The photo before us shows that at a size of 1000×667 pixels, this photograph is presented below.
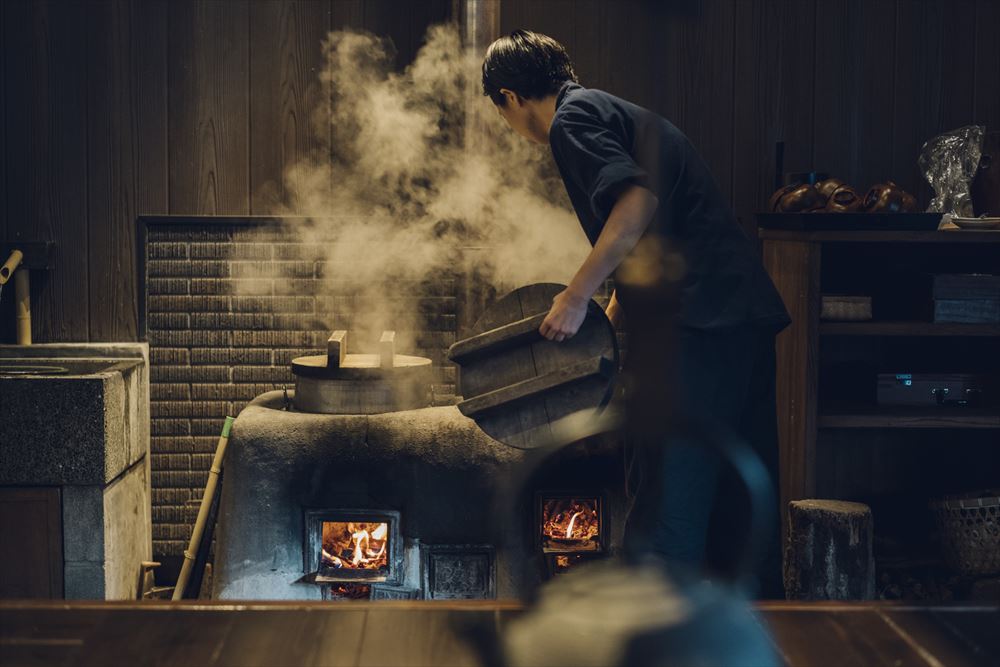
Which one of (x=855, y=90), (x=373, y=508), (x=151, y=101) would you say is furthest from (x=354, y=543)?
(x=855, y=90)

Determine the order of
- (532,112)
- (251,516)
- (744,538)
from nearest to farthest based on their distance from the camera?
(744,538)
(532,112)
(251,516)

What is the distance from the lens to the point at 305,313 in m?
4.54

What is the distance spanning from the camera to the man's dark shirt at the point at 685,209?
311cm

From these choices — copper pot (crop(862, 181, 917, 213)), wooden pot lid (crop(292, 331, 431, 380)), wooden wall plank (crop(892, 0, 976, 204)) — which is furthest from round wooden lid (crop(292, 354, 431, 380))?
wooden wall plank (crop(892, 0, 976, 204))

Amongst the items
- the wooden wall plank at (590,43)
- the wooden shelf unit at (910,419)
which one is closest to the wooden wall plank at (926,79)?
the wooden shelf unit at (910,419)

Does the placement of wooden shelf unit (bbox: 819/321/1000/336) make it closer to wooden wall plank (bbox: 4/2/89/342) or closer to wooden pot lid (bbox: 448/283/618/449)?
wooden pot lid (bbox: 448/283/618/449)

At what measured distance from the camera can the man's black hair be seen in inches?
129

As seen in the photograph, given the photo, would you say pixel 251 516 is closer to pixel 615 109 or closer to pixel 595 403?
pixel 595 403

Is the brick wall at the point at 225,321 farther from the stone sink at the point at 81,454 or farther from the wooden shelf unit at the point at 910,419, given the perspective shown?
the wooden shelf unit at the point at 910,419

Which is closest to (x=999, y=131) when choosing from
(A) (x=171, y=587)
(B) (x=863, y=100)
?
(B) (x=863, y=100)

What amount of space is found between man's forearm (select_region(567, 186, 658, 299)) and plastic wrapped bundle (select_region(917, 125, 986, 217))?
189 cm

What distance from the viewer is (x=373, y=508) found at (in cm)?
380

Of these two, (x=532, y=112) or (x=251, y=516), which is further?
(x=251, y=516)

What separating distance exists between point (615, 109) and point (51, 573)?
2569 millimetres
